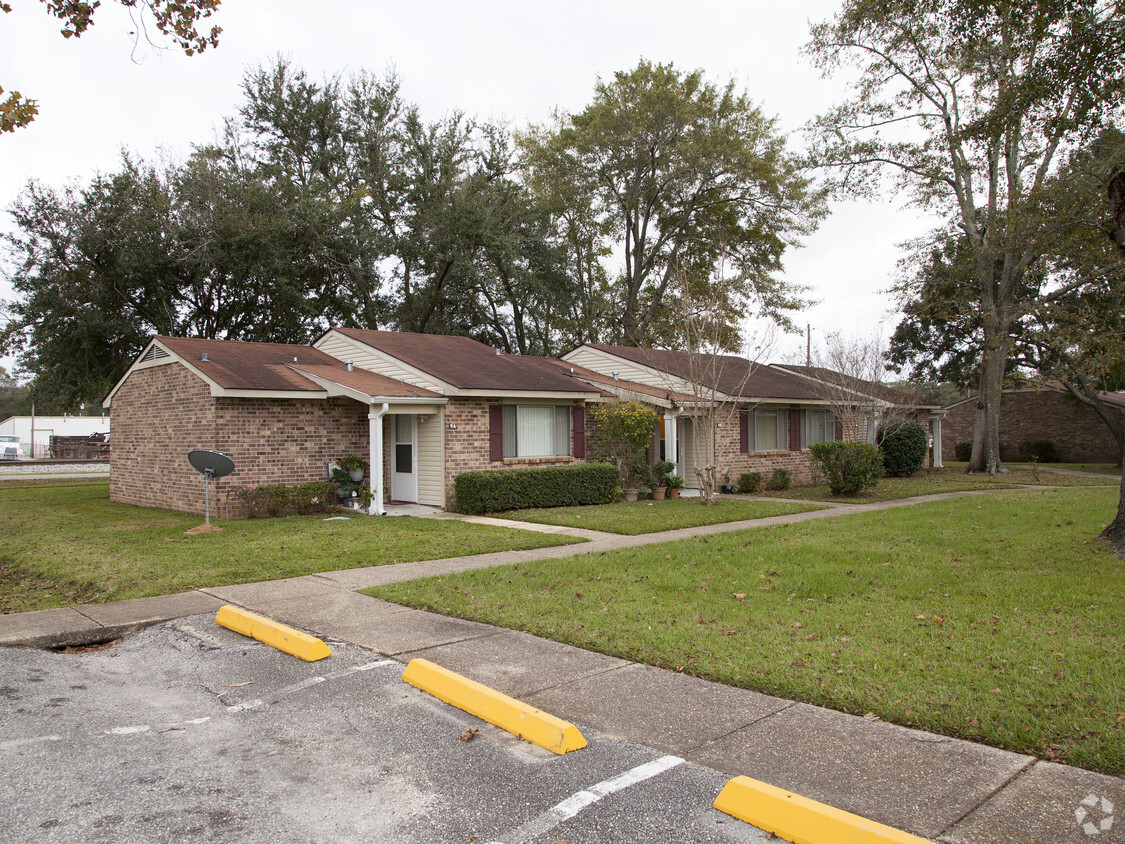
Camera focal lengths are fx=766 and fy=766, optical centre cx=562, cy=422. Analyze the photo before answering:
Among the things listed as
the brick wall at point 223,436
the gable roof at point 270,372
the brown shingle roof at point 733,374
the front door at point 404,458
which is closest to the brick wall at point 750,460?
the brown shingle roof at point 733,374

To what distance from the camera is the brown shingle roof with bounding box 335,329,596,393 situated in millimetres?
17031

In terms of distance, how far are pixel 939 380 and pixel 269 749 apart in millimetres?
36672

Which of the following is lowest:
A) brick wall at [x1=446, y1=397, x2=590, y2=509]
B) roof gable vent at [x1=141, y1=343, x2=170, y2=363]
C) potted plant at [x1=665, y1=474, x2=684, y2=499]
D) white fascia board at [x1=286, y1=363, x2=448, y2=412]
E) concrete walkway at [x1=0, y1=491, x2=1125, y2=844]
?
concrete walkway at [x1=0, y1=491, x2=1125, y2=844]

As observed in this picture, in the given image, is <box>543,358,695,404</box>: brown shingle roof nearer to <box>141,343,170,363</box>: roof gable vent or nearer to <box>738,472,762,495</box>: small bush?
<box>738,472,762,495</box>: small bush

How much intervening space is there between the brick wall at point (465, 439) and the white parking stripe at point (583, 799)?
40.7 ft

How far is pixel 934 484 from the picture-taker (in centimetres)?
2188

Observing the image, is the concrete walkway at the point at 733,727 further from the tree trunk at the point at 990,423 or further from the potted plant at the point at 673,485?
the tree trunk at the point at 990,423

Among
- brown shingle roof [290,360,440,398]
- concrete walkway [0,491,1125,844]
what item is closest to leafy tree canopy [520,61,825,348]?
brown shingle roof [290,360,440,398]

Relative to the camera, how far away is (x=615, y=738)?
175 inches

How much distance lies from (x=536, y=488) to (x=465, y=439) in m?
1.86

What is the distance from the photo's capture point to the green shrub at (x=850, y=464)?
18234 mm

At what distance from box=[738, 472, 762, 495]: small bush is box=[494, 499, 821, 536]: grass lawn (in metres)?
2.78

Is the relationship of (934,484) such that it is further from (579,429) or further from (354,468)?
(354,468)

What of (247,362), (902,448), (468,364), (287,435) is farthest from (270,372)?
(902,448)
